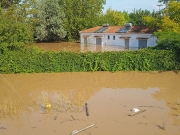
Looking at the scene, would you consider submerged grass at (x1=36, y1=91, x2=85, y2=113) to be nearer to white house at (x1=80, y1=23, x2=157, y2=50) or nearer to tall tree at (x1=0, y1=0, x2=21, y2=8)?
white house at (x1=80, y1=23, x2=157, y2=50)

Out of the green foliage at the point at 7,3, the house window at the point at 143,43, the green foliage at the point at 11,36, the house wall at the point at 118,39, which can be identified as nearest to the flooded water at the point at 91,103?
the green foliage at the point at 11,36

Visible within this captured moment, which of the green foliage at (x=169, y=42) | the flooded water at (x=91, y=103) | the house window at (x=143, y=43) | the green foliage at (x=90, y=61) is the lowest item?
the flooded water at (x=91, y=103)

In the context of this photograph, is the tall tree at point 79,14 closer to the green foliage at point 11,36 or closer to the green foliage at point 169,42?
the green foliage at point 11,36

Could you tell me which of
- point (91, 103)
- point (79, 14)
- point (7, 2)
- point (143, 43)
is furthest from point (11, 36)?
point (79, 14)

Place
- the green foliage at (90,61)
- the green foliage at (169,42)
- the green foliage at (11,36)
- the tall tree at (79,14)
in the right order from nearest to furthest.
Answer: the green foliage at (90,61) → the green foliage at (169,42) → the green foliage at (11,36) → the tall tree at (79,14)

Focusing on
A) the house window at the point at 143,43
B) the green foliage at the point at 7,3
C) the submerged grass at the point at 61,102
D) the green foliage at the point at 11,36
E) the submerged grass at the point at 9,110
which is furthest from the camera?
the green foliage at the point at 7,3

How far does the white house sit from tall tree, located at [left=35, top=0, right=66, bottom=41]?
4.76 metres

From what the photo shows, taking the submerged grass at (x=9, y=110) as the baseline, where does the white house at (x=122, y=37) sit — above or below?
above

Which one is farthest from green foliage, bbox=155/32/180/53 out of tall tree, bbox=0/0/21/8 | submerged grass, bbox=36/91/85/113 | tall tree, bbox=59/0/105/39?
tall tree, bbox=0/0/21/8

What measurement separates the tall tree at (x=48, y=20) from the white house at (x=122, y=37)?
4.76m

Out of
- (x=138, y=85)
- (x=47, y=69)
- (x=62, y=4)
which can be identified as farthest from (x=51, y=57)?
(x=62, y=4)

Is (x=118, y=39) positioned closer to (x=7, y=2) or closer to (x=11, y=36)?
(x=7, y=2)

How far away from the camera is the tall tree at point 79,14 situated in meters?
43.5

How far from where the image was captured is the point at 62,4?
148 ft
